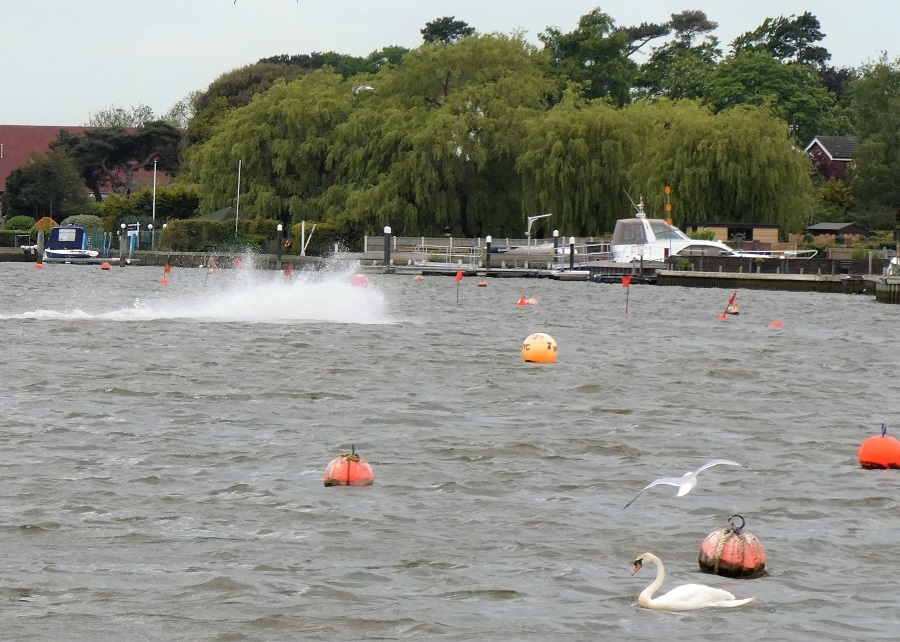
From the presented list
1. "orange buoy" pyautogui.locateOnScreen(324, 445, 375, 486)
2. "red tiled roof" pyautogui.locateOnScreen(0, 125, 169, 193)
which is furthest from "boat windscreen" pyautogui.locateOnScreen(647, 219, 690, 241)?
"red tiled roof" pyautogui.locateOnScreen(0, 125, 169, 193)

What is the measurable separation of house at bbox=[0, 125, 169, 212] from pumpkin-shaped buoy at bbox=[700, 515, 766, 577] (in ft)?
462

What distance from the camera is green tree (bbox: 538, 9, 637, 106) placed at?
11438cm

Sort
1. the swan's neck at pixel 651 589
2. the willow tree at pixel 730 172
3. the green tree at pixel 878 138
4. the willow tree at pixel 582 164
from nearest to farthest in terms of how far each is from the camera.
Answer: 1. the swan's neck at pixel 651 589
2. the willow tree at pixel 730 172
3. the willow tree at pixel 582 164
4. the green tree at pixel 878 138

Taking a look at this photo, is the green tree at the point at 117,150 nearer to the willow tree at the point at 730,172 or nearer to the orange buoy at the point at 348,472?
the willow tree at the point at 730,172

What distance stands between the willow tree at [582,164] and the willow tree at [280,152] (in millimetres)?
16875

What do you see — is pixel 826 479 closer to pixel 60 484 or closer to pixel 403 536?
pixel 403 536

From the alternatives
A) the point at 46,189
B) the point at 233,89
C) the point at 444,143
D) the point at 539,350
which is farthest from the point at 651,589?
the point at 233,89

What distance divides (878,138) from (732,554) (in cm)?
9404

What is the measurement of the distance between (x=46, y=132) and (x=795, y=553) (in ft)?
503

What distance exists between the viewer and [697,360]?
1180 inches

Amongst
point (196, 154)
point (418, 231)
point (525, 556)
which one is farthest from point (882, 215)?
point (525, 556)

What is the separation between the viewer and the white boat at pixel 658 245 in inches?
2714

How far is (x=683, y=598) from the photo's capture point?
35.2 ft

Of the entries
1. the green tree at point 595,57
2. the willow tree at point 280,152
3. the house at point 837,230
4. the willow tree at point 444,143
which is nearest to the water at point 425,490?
the willow tree at point 444,143
